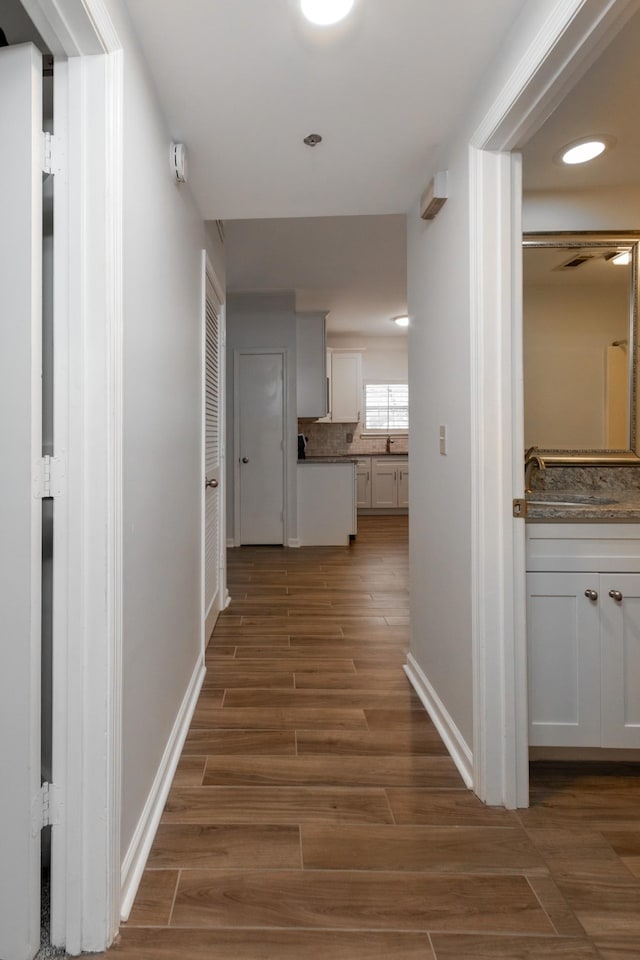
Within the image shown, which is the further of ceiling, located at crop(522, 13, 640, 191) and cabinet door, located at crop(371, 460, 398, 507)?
cabinet door, located at crop(371, 460, 398, 507)

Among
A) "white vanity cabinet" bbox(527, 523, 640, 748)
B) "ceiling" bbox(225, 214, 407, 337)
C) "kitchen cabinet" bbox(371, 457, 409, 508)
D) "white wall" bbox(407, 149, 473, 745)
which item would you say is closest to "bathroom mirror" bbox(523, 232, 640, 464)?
"white wall" bbox(407, 149, 473, 745)

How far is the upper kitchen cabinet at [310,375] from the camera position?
546 cm

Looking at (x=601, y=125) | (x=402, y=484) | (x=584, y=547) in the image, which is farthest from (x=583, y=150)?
(x=402, y=484)

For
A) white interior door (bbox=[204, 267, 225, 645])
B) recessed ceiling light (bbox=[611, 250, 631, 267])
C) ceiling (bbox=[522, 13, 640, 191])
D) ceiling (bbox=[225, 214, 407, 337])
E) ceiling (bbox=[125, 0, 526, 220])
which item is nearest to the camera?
ceiling (bbox=[125, 0, 526, 220])

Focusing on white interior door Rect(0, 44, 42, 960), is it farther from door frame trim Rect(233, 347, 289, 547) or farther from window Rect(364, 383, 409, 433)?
window Rect(364, 383, 409, 433)

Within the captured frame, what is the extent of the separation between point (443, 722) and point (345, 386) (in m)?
5.99

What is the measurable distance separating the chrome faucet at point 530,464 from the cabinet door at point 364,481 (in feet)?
17.6

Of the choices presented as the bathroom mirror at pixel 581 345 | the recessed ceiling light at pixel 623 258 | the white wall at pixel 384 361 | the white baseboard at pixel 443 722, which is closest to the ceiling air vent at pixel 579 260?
the bathroom mirror at pixel 581 345

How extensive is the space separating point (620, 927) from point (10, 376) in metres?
1.79

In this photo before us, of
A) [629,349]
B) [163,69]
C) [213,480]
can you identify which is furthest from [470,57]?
[213,480]

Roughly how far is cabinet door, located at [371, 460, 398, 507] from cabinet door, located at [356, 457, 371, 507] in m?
0.06

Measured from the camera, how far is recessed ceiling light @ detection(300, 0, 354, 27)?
4.10 feet

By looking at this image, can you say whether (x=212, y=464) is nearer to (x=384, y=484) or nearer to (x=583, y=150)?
(x=583, y=150)

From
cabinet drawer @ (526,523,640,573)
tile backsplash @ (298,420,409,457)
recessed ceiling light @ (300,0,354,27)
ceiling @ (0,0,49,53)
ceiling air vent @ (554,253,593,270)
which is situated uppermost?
recessed ceiling light @ (300,0,354,27)
